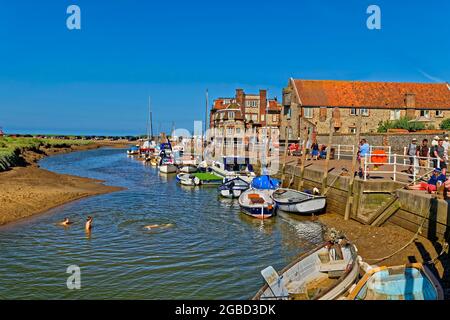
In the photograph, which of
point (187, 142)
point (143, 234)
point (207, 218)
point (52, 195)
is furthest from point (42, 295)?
point (187, 142)

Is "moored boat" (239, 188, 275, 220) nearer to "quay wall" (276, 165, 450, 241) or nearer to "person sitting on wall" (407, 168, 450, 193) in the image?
"quay wall" (276, 165, 450, 241)

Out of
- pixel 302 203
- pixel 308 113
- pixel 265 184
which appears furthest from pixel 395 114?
pixel 302 203

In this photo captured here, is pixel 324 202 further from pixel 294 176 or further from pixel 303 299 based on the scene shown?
pixel 303 299

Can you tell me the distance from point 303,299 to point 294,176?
20.4 meters

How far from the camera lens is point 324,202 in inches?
844

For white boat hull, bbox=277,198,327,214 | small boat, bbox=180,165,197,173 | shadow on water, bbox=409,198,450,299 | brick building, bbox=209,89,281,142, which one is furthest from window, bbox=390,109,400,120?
shadow on water, bbox=409,198,450,299

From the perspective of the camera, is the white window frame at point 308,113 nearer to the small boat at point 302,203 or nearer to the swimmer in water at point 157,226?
the small boat at point 302,203

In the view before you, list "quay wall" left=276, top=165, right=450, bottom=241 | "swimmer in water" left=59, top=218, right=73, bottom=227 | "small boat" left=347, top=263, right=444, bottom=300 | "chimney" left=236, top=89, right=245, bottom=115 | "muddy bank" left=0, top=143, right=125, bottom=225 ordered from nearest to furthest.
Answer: "small boat" left=347, top=263, right=444, bottom=300
"quay wall" left=276, top=165, right=450, bottom=241
"swimmer in water" left=59, top=218, right=73, bottom=227
"muddy bank" left=0, top=143, right=125, bottom=225
"chimney" left=236, top=89, right=245, bottom=115

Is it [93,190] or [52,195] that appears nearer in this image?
[52,195]

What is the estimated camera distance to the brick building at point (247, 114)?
71625 millimetres

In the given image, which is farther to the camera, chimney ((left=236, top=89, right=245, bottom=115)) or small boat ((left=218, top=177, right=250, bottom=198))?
chimney ((left=236, top=89, right=245, bottom=115))

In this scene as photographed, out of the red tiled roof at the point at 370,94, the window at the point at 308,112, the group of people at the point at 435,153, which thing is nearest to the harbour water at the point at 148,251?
the group of people at the point at 435,153

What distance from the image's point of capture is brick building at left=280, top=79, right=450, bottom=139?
55.0 meters

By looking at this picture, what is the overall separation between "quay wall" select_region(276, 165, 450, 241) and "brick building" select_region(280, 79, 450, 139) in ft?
100.0
